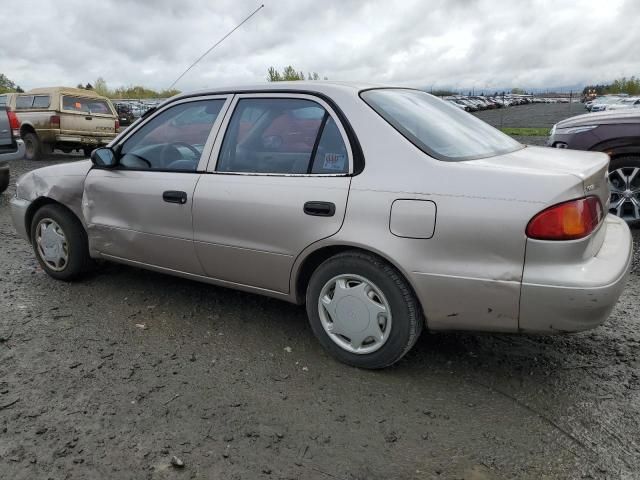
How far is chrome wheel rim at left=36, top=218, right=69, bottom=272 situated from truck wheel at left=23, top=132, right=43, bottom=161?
34.3ft

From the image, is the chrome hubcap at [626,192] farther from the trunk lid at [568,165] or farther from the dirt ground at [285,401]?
the trunk lid at [568,165]

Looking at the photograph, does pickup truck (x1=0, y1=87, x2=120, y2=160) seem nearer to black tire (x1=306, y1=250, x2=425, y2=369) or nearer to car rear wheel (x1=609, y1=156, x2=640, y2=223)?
car rear wheel (x1=609, y1=156, x2=640, y2=223)

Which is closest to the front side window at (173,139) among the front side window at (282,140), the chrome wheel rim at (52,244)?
the front side window at (282,140)

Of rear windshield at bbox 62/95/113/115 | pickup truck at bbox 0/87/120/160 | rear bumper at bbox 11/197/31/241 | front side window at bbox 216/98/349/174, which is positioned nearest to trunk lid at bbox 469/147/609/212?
front side window at bbox 216/98/349/174

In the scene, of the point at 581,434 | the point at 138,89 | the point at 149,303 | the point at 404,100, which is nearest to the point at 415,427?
the point at 581,434

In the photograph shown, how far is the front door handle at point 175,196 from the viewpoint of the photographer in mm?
3438

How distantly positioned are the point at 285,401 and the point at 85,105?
1333 centimetres

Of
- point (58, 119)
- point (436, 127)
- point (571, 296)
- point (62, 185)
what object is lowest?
point (571, 296)

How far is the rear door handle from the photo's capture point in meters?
2.87

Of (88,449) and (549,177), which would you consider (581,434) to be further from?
(88,449)

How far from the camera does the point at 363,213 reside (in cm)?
277

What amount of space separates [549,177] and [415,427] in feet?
4.38

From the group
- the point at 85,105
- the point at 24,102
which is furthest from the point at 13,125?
the point at 24,102

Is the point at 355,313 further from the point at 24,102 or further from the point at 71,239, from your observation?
the point at 24,102
